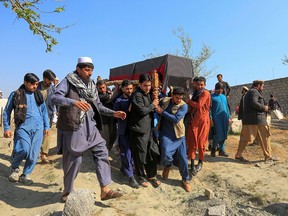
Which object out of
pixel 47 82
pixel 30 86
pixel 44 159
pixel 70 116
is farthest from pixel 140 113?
pixel 44 159

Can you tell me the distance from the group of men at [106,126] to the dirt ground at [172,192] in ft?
0.68

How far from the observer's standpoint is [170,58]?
702 cm

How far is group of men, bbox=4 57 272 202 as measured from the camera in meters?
3.54

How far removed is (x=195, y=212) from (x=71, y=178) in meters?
1.71

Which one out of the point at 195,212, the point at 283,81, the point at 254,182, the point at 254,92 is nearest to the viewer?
the point at 195,212

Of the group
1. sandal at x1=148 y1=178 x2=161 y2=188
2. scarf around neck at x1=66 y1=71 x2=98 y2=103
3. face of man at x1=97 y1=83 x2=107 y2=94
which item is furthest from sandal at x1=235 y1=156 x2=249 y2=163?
scarf around neck at x1=66 y1=71 x2=98 y2=103

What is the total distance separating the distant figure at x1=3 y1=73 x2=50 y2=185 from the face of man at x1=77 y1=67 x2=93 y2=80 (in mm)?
1476

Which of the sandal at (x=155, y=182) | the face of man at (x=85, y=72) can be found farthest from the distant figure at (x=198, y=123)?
the face of man at (x=85, y=72)

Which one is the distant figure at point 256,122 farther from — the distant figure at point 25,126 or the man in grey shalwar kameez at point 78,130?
the distant figure at point 25,126

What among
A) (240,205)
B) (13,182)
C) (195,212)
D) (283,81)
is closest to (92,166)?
(13,182)

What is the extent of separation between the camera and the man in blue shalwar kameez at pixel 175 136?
15.4 feet

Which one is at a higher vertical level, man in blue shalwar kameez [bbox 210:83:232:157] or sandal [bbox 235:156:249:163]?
man in blue shalwar kameez [bbox 210:83:232:157]

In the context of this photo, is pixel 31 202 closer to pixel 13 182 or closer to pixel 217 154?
pixel 13 182

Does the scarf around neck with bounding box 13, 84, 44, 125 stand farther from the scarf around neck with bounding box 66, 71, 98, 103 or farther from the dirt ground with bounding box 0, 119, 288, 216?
the scarf around neck with bounding box 66, 71, 98, 103
